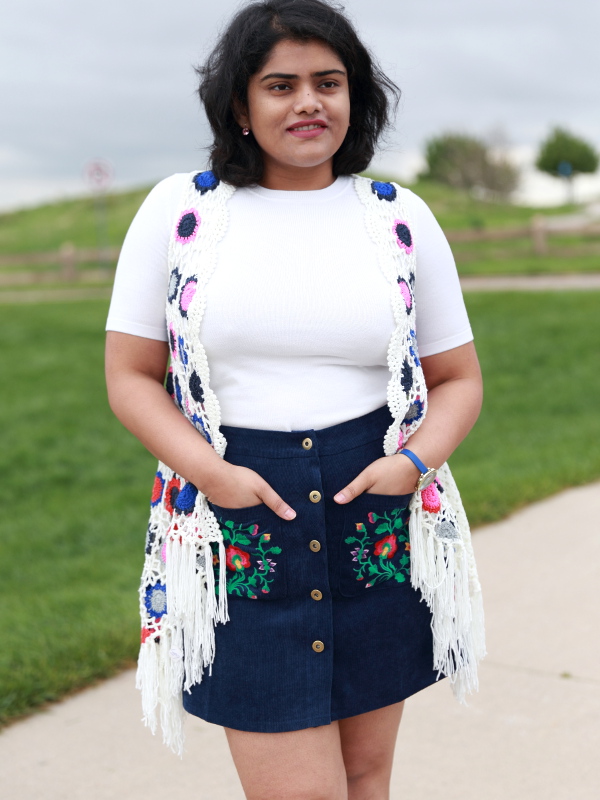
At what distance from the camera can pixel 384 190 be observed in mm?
2023

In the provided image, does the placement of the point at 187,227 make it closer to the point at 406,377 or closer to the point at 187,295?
the point at 187,295

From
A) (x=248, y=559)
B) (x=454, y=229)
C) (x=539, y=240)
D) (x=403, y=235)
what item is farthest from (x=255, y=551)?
(x=454, y=229)

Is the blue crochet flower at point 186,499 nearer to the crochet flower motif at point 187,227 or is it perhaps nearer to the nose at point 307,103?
the crochet flower motif at point 187,227

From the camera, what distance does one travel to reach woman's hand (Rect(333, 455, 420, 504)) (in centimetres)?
185

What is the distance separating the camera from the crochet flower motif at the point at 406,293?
1907 mm

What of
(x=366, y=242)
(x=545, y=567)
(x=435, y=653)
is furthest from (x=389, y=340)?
(x=545, y=567)

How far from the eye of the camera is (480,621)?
2.14 meters

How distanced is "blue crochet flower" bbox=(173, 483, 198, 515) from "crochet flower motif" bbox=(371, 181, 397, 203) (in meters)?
0.72

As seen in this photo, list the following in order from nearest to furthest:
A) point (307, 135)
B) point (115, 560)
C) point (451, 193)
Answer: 1. point (307, 135)
2. point (115, 560)
3. point (451, 193)

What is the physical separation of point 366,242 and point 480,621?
2.91 ft

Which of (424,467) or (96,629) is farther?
(96,629)

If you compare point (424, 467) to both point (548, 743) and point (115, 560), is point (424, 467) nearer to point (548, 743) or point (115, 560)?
point (548, 743)

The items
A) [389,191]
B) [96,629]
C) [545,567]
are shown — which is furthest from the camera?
[545,567]

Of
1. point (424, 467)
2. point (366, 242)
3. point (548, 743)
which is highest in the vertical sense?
point (366, 242)
